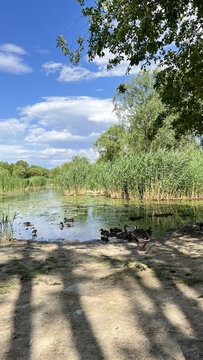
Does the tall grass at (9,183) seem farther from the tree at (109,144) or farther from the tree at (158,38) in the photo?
the tree at (158,38)

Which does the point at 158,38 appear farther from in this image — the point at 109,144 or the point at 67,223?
the point at 109,144

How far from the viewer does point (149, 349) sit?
2209 millimetres

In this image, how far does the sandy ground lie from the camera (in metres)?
2.26

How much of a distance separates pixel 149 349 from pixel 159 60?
31.9ft

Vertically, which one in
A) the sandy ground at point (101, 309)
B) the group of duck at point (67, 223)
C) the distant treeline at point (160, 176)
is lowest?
the group of duck at point (67, 223)

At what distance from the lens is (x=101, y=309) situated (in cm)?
301

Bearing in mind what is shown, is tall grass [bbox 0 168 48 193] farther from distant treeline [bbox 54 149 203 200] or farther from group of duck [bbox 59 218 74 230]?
group of duck [bbox 59 218 74 230]

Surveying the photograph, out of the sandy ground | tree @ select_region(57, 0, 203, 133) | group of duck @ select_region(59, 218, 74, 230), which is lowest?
group of duck @ select_region(59, 218, 74, 230)

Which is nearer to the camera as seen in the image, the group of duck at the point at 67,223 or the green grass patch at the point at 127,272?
the green grass patch at the point at 127,272

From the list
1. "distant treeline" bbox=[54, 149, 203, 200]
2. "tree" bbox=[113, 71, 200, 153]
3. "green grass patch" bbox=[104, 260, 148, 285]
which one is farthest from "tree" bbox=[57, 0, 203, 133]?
"tree" bbox=[113, 71, 200, 153]

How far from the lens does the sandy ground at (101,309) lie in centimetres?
226

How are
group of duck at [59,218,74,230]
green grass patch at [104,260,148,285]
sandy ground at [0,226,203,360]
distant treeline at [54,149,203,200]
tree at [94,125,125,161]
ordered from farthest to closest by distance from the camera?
tree at [94,125,125,161] < distant treeline at [54,149,203,200] < group of duck at [59,218,74,230] < green grass patch at [104,260,148,285] < sandy ground at [0,226,203,360]

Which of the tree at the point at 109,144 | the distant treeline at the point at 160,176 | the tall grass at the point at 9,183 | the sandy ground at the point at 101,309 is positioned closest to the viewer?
the sandy ground at the point at 101,309

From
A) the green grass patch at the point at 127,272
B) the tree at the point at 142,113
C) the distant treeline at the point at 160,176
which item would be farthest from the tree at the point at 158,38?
the tree at the point at 142,113
